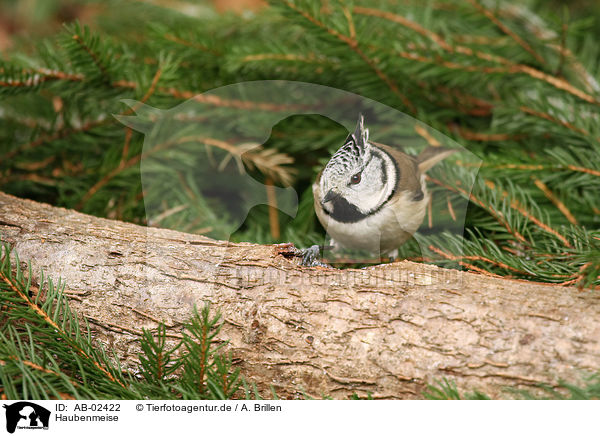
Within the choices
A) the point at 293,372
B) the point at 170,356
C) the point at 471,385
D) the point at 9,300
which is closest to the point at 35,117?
the point at 9,300

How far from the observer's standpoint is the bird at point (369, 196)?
69 centimetres

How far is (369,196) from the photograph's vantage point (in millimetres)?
717

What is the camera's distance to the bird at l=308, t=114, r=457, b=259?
69 centimetres

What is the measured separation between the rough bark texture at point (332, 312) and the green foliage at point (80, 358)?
0.09 feet

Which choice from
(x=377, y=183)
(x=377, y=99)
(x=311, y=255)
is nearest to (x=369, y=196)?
(x=377, y=183)

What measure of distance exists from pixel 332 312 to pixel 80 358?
0.33 meters

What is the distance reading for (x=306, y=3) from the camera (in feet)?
3.10

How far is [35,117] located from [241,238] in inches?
29.0

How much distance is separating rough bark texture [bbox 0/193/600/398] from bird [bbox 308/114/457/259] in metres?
0.06
